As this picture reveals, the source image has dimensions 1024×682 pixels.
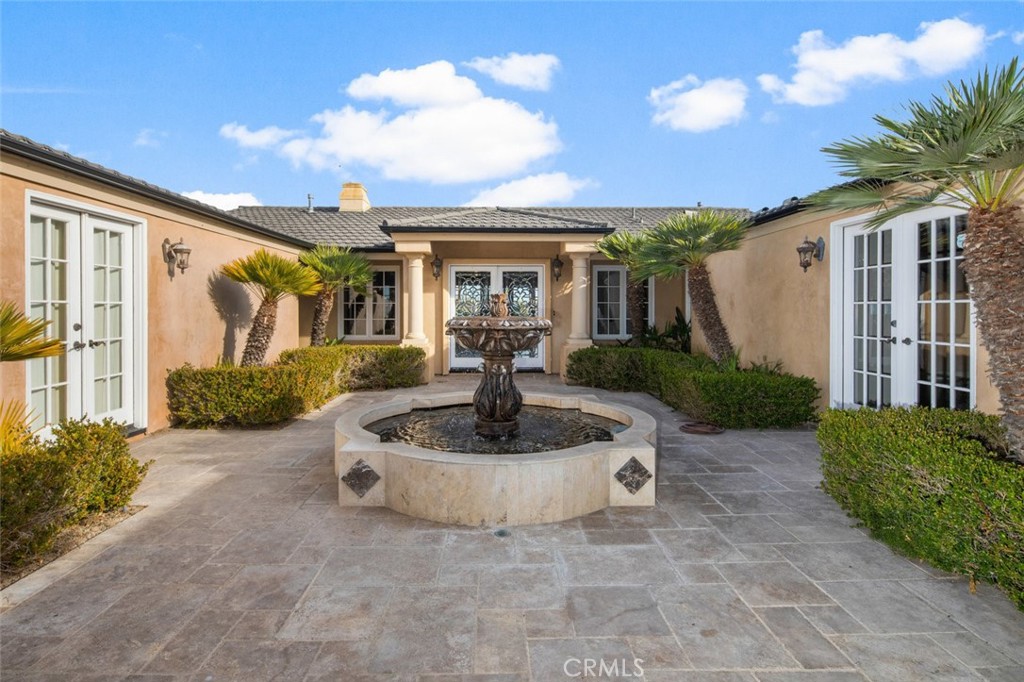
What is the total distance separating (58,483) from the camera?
348 cm

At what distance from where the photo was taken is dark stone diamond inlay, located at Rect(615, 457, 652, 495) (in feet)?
14.6

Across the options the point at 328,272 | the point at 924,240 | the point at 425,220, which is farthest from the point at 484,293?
the point at 924,240

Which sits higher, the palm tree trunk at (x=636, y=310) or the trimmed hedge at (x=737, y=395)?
the palm tree trunk at (x=636, y=310)

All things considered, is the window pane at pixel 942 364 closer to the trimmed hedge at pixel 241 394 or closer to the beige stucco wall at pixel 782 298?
the beige stucco wall at pixel 782 298

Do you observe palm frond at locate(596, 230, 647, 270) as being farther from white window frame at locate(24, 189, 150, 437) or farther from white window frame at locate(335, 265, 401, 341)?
white window frame at locate(24, 189, 150, 437)

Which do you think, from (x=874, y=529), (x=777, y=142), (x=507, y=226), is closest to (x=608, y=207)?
(x=507, y=226)

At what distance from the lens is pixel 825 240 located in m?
7.38

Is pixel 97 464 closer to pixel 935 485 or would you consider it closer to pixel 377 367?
pixel 935 485

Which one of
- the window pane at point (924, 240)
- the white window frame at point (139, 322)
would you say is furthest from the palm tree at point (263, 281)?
the window pane at point (924, 240)

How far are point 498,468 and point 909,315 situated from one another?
5.42 meters

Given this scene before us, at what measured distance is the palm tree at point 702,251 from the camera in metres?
8.45

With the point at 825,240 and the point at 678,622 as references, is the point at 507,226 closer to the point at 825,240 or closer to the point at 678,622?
the point at 825,240

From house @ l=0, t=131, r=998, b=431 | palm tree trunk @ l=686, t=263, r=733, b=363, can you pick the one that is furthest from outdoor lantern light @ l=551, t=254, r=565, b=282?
palm tree trunk @ l=686, t=263, r=733, b=363

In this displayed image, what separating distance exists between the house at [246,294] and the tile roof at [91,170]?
0.07 ft
